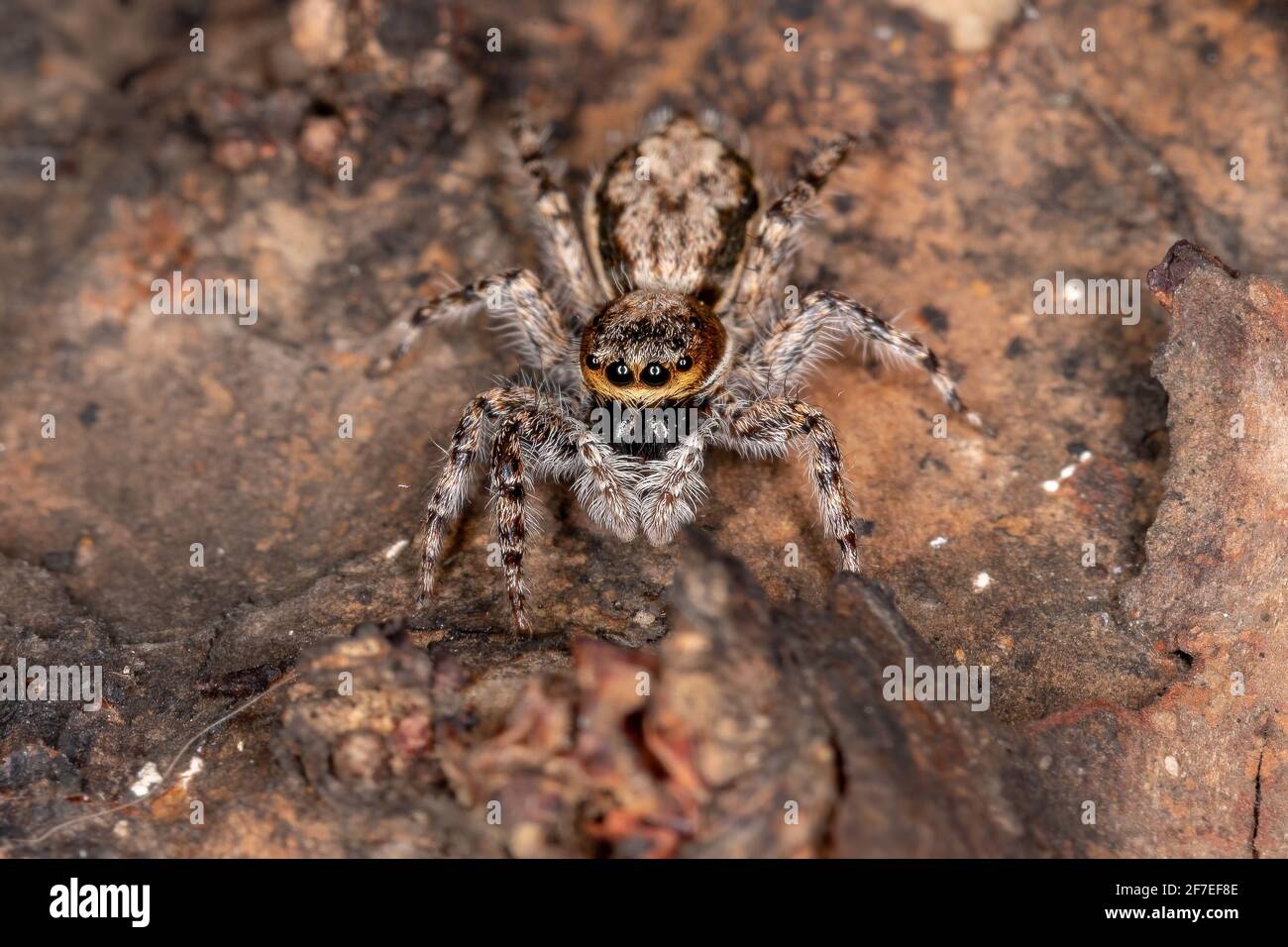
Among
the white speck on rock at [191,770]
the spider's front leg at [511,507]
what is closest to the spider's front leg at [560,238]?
the spider's front leg at [511,507]

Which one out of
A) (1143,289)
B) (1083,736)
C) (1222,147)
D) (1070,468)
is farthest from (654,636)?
(1222,147)

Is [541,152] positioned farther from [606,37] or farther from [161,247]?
[161,247]

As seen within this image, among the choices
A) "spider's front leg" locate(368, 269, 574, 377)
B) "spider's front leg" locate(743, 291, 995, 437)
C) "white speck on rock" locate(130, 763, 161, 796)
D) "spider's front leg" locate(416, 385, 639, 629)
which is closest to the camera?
"white speck on rock" locate(130, 763, 161, 796)

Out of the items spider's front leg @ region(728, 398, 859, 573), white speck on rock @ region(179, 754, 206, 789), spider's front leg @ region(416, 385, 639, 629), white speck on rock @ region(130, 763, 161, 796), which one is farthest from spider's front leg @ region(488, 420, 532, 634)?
white speck on rock @ region(130, 763, 161, 796)

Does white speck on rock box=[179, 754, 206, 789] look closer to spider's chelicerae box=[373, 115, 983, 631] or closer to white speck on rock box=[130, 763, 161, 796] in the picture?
white speck on rock box=[130, 763, 161, 796]

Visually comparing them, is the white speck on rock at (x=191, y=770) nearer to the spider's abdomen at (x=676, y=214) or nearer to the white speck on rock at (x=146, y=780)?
the white speck on rock at (x=146, y=780)

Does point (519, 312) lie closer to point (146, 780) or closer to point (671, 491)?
point (671, 491)

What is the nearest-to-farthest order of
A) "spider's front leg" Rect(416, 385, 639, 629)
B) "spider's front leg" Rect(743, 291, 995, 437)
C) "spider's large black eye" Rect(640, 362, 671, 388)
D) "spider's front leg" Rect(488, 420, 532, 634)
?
"spider's front leg" Rect(488, 420, 532, 634) < "spider's front leg" Rect(416, 385, 639, 629) < "spider's large black eye" Rect(640, 362, 671, 388) < "spider's front leg" Rect(743, 291, 995, 437)
